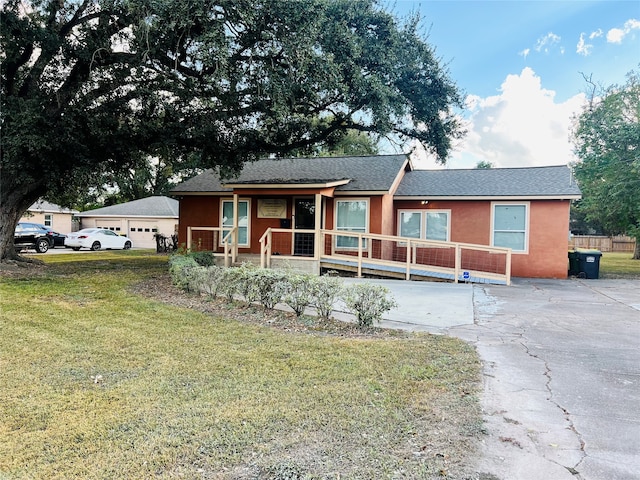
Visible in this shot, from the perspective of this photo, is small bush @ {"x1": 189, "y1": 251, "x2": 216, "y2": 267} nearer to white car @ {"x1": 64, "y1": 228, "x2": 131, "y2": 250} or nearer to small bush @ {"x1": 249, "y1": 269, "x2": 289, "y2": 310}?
small bush @ {"x1": 249, "y1": 269, "x2": 289, "y2": 310}

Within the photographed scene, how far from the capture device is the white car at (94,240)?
23297mm

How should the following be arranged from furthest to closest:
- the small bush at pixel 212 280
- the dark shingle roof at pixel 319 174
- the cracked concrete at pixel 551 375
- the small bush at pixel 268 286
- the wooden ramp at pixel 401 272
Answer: the dark shingle roof at pixel 319 174 → the wooden ramp at pixel 401 272 → the small bush at pixel 212 280 → the small bush at pixel 268 286 → the cracked concrete at pixel 551 375

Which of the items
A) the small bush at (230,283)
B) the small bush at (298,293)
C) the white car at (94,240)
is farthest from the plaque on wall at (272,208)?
the white car at (94,240)

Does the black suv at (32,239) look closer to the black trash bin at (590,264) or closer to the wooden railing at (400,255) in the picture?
the wooden railing at (400,255)

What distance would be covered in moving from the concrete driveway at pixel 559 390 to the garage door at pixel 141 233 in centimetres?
2632

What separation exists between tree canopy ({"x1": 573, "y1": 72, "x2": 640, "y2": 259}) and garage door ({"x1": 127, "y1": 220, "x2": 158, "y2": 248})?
26277 mm

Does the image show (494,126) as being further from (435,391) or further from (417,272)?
(435,391)

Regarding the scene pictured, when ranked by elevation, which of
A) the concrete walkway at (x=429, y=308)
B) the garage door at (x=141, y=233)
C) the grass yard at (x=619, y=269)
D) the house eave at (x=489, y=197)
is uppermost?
the house eave at (x=489, y=197)

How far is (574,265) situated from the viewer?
13805 mm

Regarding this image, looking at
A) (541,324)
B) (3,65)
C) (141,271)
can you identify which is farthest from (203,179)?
(541,324)

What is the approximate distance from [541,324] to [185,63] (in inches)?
407

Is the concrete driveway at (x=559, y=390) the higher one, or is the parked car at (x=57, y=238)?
the parked car at (x=57, y=238)

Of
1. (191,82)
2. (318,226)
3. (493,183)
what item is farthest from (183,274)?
(493,183)

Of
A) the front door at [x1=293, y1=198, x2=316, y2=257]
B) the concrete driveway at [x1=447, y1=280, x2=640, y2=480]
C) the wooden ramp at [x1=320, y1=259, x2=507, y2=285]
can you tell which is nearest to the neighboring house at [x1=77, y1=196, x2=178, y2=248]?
the front door at [x1=293, y1=198, x2=316, y2=257]
